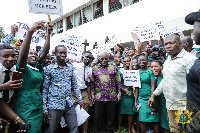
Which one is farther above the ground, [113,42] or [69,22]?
[69,22]

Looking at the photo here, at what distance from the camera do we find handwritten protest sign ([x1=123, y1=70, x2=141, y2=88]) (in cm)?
Answer: 383

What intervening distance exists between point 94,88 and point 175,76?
7.10 feet

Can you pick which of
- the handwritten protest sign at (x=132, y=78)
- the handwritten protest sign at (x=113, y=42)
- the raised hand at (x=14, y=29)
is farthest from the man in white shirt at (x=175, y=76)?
the handwritten protest sign at (x=113, y=42)

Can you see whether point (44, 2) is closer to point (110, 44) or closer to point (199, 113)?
point (199, 113)

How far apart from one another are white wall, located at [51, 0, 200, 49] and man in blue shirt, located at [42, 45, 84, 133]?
24.4ft

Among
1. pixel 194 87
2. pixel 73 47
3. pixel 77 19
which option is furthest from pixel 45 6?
pixel 77 19

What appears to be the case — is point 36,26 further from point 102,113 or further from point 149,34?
point 149,34

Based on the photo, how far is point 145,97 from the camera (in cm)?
367

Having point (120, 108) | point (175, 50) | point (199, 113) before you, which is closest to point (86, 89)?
point (120, 108)

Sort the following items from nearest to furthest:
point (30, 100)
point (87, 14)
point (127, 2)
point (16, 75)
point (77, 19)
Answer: point (16, 75) → point (30, 100) → point (127, 2) → point (87, 14) → point (77, 19)

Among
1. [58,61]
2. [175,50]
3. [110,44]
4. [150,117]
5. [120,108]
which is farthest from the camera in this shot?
[110,44]

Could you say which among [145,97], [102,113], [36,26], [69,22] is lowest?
[102,113]

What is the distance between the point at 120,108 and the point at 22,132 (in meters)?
2.65

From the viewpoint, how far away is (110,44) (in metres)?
6.68
